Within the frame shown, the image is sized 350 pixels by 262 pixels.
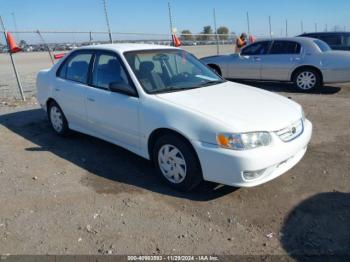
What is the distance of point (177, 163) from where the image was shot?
3920 mm

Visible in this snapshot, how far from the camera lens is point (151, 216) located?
356 centimetres

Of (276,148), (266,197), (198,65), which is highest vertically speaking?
(198,65)

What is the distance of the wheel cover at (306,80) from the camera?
9.43 m

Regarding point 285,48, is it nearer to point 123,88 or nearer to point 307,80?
point 307,80

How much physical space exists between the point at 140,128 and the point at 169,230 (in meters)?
1.37

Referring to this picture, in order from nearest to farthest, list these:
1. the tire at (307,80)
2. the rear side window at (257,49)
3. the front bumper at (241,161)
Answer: the front bumper at (241,161) < the tire at (307,80) < the rear side window at (257,49)

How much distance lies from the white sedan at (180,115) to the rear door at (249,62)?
5.37 meters

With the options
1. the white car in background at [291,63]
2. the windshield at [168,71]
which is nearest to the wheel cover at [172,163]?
the windshield at [168,71]

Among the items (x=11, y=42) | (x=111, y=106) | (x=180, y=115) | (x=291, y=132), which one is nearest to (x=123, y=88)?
(x=111, y=106)

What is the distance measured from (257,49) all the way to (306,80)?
173cm

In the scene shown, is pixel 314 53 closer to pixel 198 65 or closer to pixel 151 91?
pixel 198 65

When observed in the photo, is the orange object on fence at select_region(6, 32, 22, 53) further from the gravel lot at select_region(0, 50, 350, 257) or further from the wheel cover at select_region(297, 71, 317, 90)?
the wheel cover at select_region(297, 71, 317, 90)

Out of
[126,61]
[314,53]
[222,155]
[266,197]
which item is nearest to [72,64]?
[126,61]

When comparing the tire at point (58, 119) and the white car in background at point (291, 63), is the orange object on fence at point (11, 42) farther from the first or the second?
the white car in background at point (291, 63)
